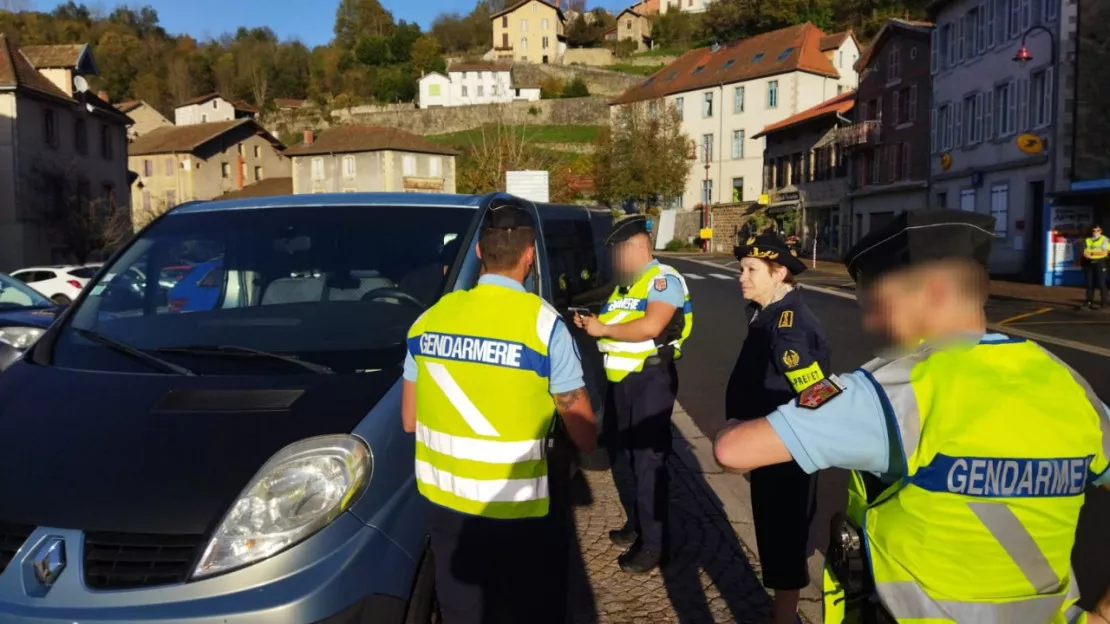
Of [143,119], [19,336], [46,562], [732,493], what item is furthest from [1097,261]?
[143,119]

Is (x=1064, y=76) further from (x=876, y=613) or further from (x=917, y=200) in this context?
(x=876, y=613)

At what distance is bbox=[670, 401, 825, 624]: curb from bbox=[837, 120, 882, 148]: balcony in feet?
121

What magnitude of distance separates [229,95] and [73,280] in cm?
8487

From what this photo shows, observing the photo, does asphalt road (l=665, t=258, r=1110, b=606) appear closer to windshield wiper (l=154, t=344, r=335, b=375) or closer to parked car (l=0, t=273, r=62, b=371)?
windshield wiper (l=154, t=344, r=335, b=375)

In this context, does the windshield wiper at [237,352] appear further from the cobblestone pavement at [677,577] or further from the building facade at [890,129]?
the building facade at [890,129]

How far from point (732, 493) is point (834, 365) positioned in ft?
18.9

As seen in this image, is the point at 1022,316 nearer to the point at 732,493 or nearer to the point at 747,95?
the point at 732,493

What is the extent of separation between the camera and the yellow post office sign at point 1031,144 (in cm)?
2638

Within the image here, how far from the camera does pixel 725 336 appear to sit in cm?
1449


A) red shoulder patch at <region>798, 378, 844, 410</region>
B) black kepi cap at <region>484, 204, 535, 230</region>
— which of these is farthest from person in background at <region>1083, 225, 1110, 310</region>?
red shoulder patch at <region>798, 378, 844, 410</region>

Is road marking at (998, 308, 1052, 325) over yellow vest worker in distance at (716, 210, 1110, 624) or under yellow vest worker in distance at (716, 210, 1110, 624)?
under

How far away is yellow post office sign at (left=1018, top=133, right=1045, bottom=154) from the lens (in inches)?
1038

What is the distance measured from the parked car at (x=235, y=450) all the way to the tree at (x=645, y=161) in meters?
54.3

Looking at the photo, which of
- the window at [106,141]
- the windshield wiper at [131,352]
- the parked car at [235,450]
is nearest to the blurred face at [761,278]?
the parked car at [235,450]
